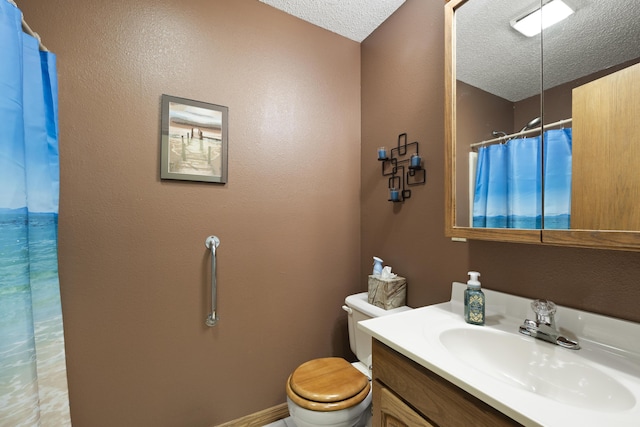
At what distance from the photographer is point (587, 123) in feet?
2.44

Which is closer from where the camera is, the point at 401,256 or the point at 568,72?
the point at 568,72

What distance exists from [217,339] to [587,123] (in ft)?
5.80

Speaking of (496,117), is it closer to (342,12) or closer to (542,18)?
(542,18)

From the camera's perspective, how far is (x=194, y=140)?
1370 millimetres

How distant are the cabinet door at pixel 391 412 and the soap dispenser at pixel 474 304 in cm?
40

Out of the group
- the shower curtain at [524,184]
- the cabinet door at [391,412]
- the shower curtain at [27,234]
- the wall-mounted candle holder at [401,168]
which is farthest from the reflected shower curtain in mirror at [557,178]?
the shower curtain at [27,234]

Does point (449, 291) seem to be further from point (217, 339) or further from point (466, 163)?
point (217, 339)

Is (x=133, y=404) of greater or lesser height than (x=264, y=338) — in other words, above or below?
below

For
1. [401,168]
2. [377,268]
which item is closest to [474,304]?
[377,268]

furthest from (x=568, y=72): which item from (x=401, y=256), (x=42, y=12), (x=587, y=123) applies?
(x=42, y=12)

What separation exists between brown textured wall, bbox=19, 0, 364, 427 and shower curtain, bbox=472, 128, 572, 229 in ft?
3.06

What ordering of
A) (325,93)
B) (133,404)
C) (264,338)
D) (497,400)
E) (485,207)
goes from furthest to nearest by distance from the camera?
(325,93)
(264,338)
(133,404)
(485,207)
(497,400)

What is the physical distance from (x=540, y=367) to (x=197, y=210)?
1.52 metres

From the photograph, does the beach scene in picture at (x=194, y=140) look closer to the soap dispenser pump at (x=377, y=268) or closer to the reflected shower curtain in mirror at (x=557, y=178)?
the soap dispenser pump at (x=377, y=268)
